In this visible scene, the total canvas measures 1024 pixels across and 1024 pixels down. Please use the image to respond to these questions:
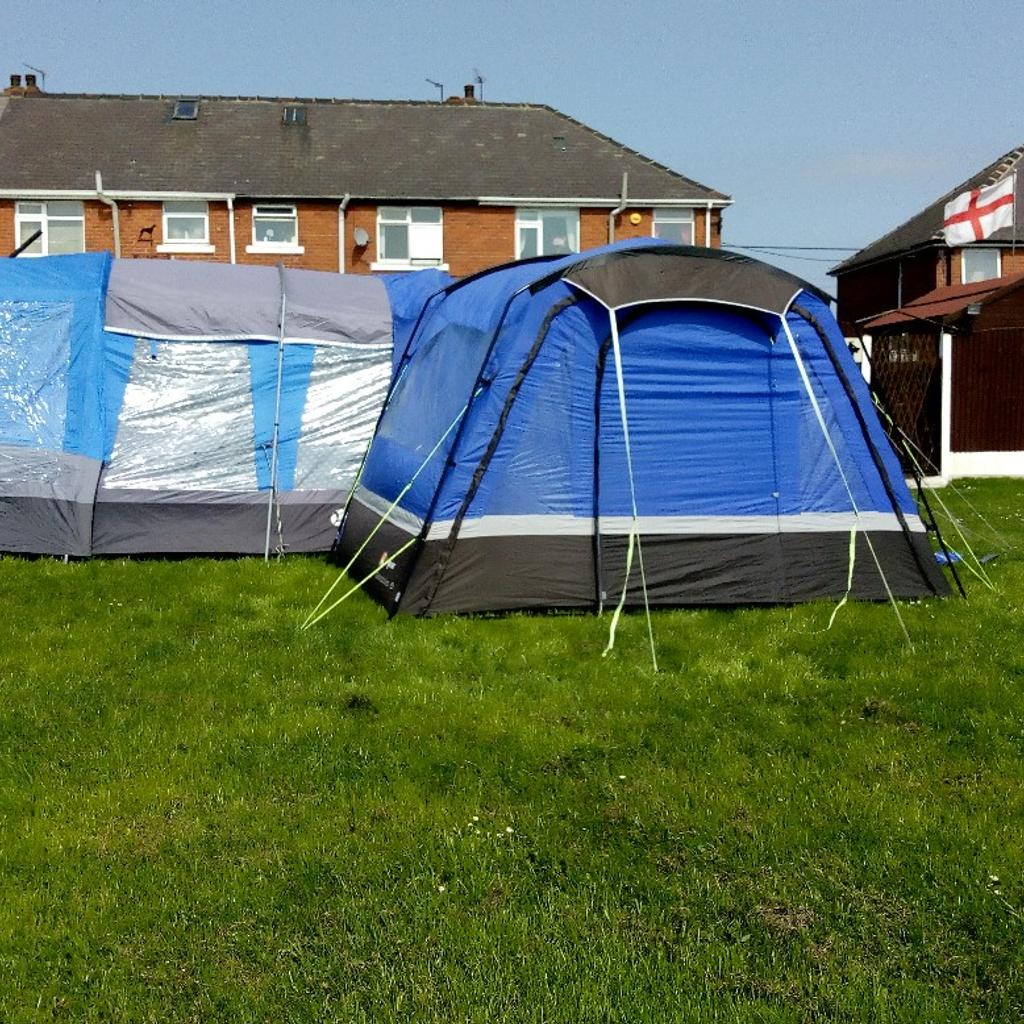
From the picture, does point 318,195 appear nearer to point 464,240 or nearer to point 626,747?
point 464,240

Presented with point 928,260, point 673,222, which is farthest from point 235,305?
point 928,260

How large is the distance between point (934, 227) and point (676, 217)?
802 centimetres

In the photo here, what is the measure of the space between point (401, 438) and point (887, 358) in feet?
36.4

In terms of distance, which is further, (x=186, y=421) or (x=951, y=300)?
(x=951, y=300)

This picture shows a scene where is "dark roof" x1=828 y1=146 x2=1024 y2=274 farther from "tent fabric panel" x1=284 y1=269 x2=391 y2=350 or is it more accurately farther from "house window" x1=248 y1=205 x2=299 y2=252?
"tent fabric panel" x1=284 y1=269 x2=391 y2=350

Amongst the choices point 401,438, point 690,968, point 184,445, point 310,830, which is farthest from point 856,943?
point 184,445

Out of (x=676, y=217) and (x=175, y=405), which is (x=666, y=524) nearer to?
(x=175, y=405)

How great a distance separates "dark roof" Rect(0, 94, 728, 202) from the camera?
2638 cm

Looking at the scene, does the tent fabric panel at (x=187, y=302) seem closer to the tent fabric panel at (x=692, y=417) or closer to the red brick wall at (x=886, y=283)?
the tent fabric panel at (x=692, y=417)

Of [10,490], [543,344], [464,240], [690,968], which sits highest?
[464,240]

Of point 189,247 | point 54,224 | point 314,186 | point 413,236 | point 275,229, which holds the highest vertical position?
point 314,186

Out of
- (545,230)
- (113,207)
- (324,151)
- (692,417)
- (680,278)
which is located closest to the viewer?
(680,278)

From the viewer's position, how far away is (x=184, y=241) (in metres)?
26.3

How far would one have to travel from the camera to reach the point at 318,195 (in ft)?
85.8
